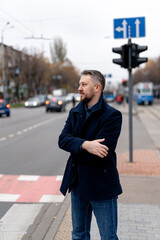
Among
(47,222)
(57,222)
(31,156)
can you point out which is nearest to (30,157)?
(31,156)

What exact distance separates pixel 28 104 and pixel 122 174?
39.0 meters

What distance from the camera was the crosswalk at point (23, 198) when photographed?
4.12m

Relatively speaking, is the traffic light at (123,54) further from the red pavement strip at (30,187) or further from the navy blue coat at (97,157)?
the navy blue coat at (97,157)

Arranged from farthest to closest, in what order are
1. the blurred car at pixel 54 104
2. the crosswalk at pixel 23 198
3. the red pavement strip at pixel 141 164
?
the blurred car at pixel 54 104 → the red pavement strip at pixel 141 164 → the crosswalk at pixel 23 198

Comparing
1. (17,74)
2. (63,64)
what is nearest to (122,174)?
(17,74)

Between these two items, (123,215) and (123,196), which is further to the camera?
(123,196)

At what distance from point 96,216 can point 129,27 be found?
542 cm

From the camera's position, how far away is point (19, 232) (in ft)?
13.0

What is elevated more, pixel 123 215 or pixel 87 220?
pixel 87 220

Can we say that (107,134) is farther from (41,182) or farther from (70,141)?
(41,182)

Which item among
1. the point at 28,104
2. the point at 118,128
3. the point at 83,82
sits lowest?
the point at 28,104

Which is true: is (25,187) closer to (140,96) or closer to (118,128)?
(118,128)

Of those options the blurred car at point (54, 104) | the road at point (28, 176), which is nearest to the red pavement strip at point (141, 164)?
the road at point (28, 176)

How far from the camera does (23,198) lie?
531 cm
